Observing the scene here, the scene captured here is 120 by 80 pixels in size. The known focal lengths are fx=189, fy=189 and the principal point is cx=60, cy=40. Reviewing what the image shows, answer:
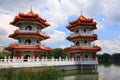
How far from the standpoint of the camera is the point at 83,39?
41.0 meters

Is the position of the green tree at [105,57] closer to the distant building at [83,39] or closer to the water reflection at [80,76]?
the distant building at [83,39]

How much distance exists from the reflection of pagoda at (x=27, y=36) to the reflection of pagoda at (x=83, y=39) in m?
8.01

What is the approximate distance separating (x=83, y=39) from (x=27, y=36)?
13.4 metres

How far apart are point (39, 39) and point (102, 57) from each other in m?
85.6

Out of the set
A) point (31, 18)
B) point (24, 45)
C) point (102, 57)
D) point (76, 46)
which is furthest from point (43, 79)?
point (102, 57)

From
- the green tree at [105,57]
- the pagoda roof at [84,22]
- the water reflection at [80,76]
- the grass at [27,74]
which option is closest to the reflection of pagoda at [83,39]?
the pagoda roof at [84,22]

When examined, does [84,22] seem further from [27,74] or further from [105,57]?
[105,57]

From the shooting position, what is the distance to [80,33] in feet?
136

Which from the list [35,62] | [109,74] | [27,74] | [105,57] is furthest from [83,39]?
[105,57]

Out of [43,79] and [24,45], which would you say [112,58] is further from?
[43,79]

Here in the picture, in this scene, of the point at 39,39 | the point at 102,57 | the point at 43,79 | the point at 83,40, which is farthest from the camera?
the point at 102,57

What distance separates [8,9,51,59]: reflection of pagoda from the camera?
31641 millimetres

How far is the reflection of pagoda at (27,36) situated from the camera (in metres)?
31.6

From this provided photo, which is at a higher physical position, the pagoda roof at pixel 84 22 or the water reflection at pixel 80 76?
the pagoda roof at pixel 84 22
